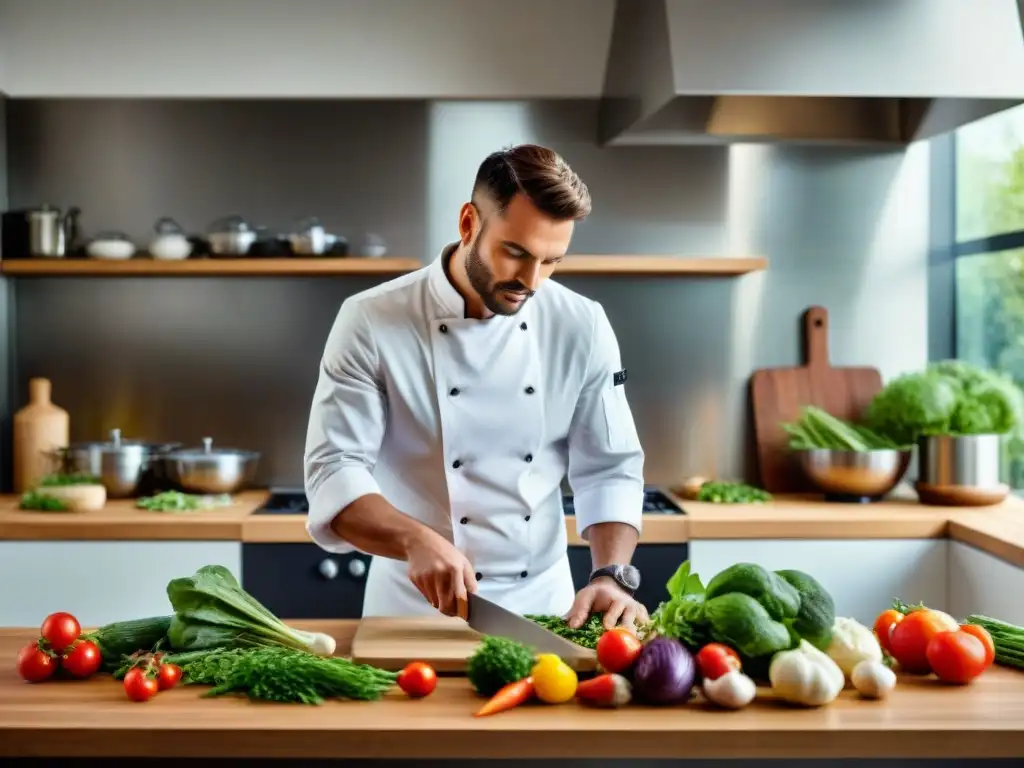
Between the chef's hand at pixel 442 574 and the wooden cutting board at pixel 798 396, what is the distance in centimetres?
216

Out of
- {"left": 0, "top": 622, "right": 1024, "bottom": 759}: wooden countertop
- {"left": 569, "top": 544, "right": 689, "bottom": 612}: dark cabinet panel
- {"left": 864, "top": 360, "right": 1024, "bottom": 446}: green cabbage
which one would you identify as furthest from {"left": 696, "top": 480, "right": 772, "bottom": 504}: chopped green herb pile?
{"left": 0, "top": 622, "right": 1024, "bottom": 759}: wooden countertop

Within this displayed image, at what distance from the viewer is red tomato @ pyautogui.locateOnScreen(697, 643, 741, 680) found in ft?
5.11

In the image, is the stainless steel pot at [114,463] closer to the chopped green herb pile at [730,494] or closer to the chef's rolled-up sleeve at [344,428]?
the chef's rolled-up sleeve at [344,428]

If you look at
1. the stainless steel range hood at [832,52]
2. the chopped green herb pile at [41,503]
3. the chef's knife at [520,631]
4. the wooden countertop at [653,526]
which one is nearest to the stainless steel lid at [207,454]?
the wooden countertop at [653,526]

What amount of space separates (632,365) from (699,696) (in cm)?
231

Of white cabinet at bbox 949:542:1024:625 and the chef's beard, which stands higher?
the chef's beard

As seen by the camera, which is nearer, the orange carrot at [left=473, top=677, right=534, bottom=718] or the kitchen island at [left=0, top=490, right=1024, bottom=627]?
the orange carrot at [left=473, top=677, right=534, bottom=718]

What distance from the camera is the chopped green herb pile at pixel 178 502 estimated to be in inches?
129

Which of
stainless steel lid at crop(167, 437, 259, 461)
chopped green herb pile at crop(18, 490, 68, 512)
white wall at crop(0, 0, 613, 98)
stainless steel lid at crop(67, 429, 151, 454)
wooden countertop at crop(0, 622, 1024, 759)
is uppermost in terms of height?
white wall at crop(0, 0, 613, 98)

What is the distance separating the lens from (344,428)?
219cm

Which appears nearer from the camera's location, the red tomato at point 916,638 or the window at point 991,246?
the red tomato at point 916,638

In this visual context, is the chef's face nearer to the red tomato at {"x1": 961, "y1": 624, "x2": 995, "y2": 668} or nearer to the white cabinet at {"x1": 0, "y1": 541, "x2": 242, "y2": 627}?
the red tomato at {"x1": 961, "y1": 624, "x2": 995, "y2": 668}

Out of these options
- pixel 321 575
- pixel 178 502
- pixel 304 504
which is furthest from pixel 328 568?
pixel 178 502

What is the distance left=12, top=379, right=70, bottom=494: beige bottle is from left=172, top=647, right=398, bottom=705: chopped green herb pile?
7.44ft
